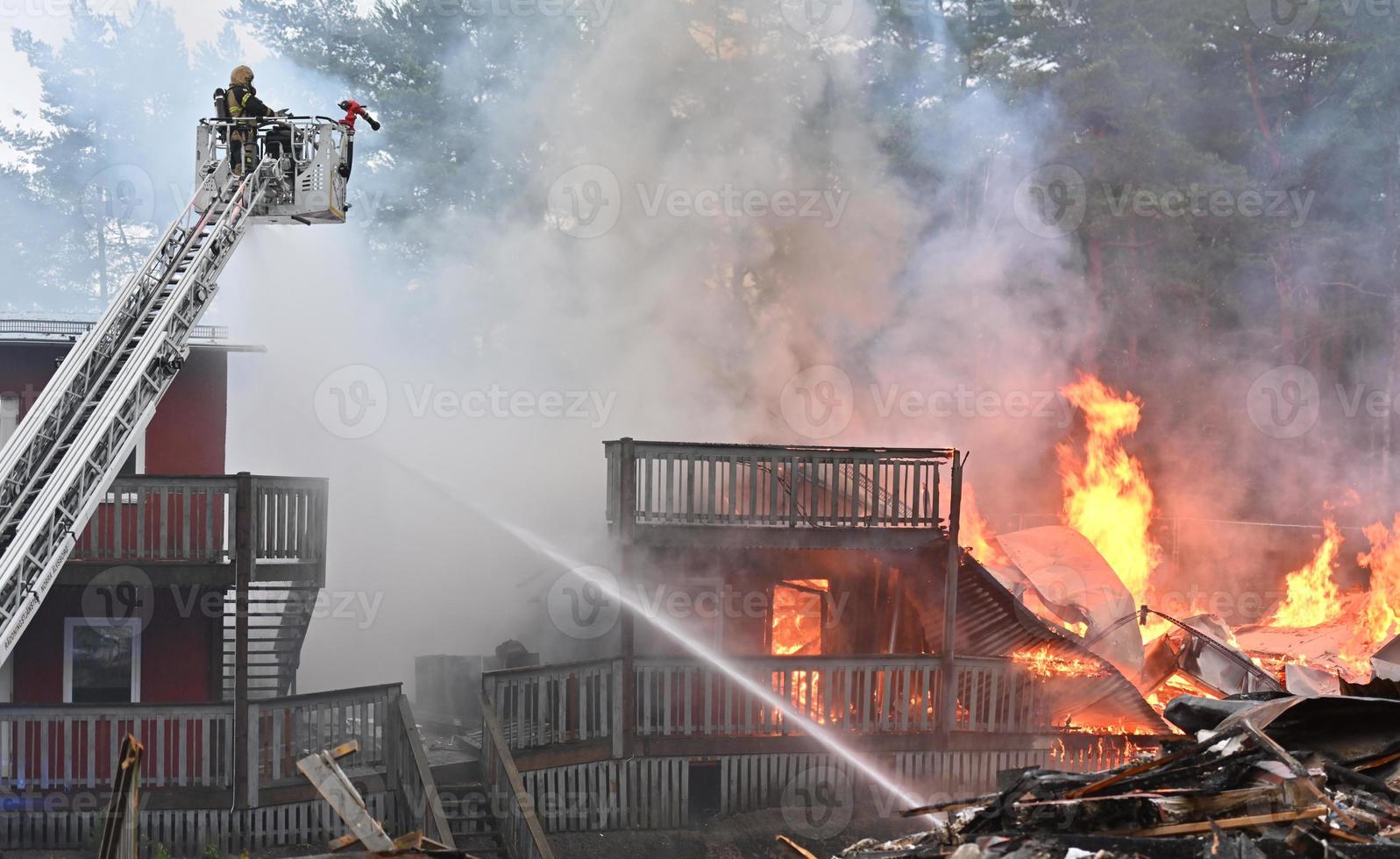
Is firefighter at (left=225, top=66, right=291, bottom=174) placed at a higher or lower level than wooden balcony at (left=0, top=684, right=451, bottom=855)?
higher

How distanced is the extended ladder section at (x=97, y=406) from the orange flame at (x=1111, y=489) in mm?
16460

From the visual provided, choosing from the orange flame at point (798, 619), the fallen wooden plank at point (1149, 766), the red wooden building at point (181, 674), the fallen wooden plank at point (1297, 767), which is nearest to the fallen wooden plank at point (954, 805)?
the fallen wooden plank at point (1149, 766)

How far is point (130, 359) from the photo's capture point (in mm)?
11656

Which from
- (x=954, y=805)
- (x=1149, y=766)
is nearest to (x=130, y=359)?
(x=954, y=805)

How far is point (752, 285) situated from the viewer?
25.0 metres

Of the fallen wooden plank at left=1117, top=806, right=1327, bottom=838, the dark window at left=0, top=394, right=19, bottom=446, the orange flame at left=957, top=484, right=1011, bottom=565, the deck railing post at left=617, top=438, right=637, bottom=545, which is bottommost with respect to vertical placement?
the fallen wooden plank at left=1117, top=806, right=1327, bottom=838

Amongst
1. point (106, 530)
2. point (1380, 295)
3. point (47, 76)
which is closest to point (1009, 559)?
point (106, 530)

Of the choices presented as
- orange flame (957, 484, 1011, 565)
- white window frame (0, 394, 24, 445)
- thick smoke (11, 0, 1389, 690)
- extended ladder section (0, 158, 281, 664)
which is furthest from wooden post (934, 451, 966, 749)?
white window frame (0, 394, 24, 445)

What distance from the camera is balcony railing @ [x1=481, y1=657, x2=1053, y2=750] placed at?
14.9 m

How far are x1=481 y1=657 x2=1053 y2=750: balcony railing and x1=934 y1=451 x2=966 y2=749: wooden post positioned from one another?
11 cm

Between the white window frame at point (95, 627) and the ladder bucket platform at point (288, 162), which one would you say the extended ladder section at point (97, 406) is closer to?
the ladder bucket platform at point (288, 162)

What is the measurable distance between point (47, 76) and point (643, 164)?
27.0 m

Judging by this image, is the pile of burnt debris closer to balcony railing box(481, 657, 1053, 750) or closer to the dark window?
balcony railing box(481, 657, 1053, 750)

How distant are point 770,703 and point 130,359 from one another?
27.7 feet
